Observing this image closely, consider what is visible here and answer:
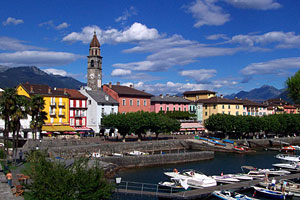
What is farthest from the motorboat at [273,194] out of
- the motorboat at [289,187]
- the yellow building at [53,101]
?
the yellow building at [53,101]

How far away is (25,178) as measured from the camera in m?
29.8

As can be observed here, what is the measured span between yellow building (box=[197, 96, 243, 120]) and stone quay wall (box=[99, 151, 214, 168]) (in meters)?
46.7

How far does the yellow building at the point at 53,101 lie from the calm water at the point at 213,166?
32.2 metres

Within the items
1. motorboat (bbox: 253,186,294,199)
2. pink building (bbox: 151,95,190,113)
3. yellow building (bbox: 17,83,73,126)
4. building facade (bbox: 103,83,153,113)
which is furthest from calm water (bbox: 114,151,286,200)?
pink building (bbox: 151,95,190,113)

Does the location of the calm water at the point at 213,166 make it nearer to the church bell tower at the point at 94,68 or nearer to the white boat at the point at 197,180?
the white boat at the point at 197,180

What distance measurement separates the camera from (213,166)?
55375 millimetres

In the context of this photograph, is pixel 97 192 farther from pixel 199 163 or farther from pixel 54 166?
pixel 199 163

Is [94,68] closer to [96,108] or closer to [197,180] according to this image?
[96,108]

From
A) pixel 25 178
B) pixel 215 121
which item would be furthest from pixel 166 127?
pixel 25 178

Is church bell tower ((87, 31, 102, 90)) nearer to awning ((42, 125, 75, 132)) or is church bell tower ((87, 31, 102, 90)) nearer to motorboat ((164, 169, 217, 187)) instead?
awning ((42, 125, 75, 132))

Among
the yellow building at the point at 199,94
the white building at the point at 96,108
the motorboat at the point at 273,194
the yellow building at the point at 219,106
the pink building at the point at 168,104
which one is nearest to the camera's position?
the motorboat at the point at 273,194

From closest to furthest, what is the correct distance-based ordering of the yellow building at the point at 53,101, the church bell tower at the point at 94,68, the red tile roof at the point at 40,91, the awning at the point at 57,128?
the awning at the point at 57,128, the red tile roof at the point at 40,91, the yellow building at the point at 53,101, the church bell tower at the point at 94,68

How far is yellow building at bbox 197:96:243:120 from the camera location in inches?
4306

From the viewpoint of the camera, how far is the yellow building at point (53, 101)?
75.9m
